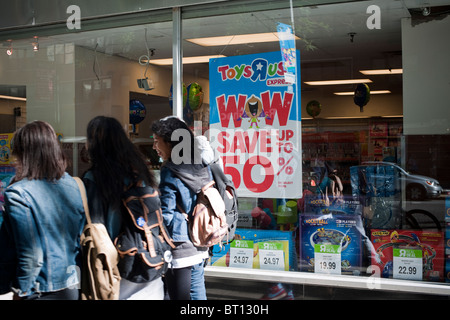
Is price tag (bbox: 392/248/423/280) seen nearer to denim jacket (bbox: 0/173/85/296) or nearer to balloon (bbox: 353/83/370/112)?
balloon (bbox: 353/83/370/112)

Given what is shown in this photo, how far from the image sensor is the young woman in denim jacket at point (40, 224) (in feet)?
8.41

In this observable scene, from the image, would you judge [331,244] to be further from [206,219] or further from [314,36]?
[314,36]

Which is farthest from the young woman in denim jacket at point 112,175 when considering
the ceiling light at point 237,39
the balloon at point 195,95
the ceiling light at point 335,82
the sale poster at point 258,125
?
the ceiling light at point 335,82

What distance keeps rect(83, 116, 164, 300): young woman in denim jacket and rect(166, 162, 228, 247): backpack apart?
1.43 ft

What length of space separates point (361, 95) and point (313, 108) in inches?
31.4

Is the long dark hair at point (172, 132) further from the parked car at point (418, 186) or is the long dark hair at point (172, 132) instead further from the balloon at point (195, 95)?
the parked car at point (418, 186)

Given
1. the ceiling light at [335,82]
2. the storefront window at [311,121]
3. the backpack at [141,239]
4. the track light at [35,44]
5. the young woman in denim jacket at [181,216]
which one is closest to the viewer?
the backpack at [141,239]

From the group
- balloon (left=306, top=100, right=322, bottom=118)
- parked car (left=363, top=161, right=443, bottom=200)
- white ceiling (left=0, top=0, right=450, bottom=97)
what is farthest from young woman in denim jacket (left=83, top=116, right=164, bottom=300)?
parked car (left=363, top=161, right=443, bottom=200)

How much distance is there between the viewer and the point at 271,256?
471cm

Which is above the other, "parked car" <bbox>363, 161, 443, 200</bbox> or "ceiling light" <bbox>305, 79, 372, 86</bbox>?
"ceiling light" <bbox>305, 79, 372, 86</bbox>

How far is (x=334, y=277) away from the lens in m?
4.48

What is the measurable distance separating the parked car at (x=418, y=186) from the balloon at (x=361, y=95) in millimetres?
1019

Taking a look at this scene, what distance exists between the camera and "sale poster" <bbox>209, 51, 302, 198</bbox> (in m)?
4.62
